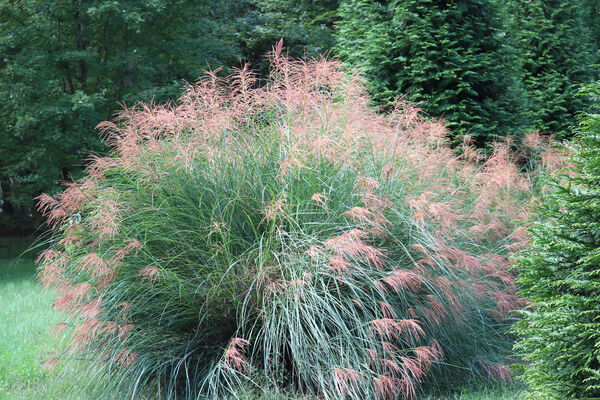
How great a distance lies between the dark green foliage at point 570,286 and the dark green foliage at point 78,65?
954cm

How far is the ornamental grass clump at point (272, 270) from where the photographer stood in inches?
165

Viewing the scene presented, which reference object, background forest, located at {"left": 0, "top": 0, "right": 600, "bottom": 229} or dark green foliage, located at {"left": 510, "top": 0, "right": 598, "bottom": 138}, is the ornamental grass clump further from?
dark green foliage, located at {"left": 510, "top": 0, "right": 598, "bottom": 138}

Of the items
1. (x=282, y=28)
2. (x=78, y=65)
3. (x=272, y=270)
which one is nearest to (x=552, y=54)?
(x=282, y=28)

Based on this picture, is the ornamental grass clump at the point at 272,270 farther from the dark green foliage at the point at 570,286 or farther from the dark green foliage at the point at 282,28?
the dark green foliage at the point at 282,28

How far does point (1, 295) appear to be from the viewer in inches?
345

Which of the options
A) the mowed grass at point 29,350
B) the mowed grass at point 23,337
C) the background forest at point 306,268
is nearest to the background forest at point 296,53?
the background forest at point 306,268

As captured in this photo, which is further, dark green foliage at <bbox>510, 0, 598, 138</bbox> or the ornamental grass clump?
dark green foliage at <bbox>510, 0, 598, 138</bbox>

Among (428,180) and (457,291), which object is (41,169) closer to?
(428,180)

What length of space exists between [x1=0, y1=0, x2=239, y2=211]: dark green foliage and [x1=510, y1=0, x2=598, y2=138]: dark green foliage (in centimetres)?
717

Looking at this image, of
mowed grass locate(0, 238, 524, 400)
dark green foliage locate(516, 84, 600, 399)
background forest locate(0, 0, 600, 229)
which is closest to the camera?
dark green foliage locate(516, 84, 600, 399)

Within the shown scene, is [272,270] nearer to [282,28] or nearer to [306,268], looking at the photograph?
[306,268]

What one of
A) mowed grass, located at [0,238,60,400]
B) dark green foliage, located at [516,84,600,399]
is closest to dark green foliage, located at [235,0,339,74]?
mowed grass, located at [0,238,60,400]

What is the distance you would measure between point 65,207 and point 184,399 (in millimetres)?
2229

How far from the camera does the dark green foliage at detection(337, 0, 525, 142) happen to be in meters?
8.12
